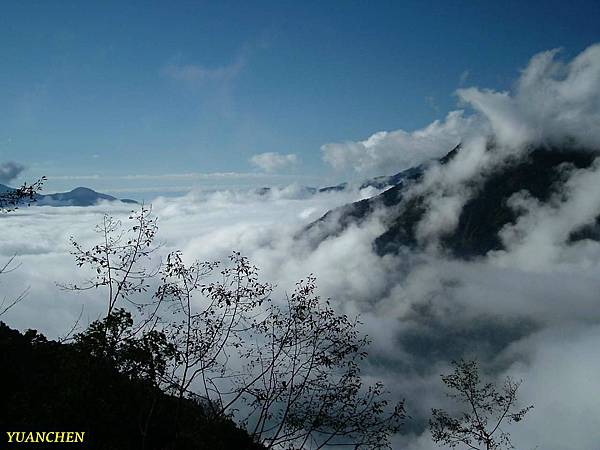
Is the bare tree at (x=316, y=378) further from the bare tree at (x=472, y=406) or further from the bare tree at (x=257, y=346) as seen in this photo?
the bare tree at (x=472, y=406)

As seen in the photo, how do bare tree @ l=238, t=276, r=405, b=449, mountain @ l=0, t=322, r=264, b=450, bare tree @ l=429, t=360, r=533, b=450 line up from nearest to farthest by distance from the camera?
mountain @ l=0, t=322, r=264, b=450 → bare tree @ l=238, t=276, r=405, b=449 → bare tree @ l=429, t=360, r=533, b=450

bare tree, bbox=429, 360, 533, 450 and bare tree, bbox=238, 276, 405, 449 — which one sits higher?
bare tree, bbox=238, 276, 405, 449

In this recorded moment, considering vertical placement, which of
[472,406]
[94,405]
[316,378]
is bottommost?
[472,406]

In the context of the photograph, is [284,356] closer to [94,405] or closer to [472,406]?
[94,405]

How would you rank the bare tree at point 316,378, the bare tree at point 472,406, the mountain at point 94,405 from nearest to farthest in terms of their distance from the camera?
the mountain at point 94,405 → the bare tree at point 316,378 → the bare tree at point 472,406

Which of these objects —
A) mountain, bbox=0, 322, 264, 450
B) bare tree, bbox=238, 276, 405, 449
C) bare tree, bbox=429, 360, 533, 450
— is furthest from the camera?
bare tree, bbox=429, 360, 533, 450

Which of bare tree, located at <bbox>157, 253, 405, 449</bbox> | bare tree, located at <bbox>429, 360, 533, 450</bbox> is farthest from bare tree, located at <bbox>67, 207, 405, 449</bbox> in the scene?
bare tree, located at <bbox>429, 360, 533, 450</bbox>

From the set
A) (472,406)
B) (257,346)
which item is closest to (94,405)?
(257,346)

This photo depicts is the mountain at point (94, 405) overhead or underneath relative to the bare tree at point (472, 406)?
overhead

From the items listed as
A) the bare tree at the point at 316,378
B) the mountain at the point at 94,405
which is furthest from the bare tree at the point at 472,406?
the mountain at the point at 94,405

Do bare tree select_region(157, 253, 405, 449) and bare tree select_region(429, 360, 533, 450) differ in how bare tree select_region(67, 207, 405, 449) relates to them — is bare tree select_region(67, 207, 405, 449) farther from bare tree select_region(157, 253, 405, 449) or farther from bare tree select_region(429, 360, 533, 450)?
bare tree select_region(429, 360, 533, 450)

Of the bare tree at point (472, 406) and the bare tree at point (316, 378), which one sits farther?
the bare tree at point (472, 406)

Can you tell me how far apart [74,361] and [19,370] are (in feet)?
28.0

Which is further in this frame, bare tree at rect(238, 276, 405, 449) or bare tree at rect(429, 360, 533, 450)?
bare tree at rect(429, 360, 533, 450)
